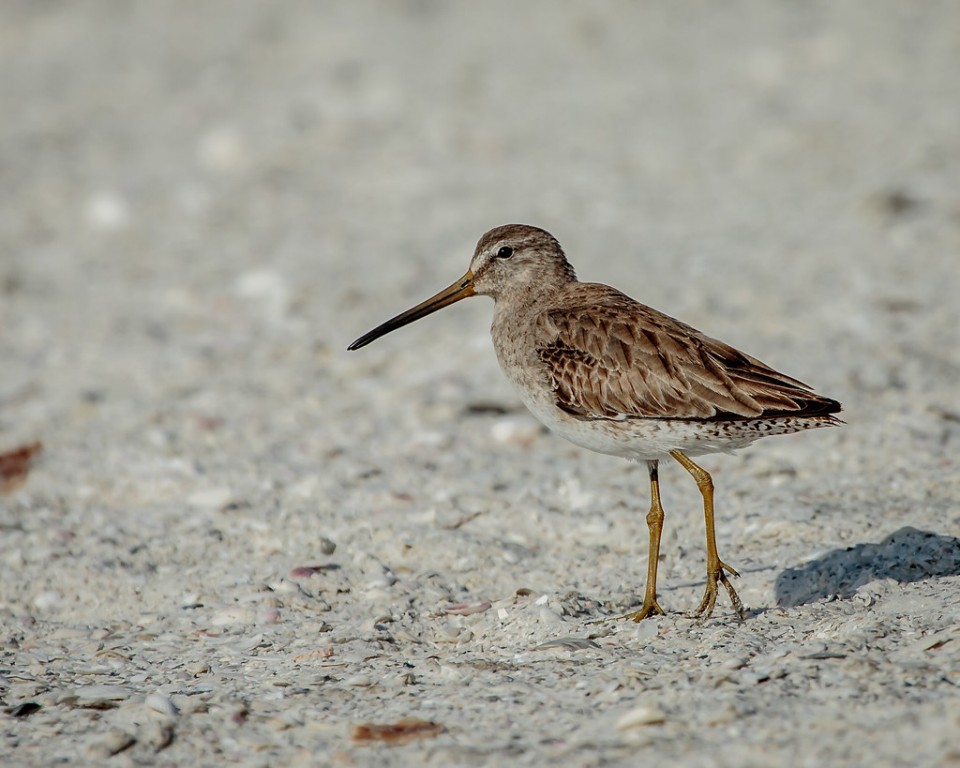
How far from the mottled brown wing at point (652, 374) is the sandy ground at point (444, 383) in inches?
30.6

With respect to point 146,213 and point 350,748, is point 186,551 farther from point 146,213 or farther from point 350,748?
point 146,213

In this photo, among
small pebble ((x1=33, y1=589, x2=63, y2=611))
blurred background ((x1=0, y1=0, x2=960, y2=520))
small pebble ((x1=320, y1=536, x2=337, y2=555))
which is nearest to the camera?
small pebble ((x1=33, y1=589, x2=63, y2=611))

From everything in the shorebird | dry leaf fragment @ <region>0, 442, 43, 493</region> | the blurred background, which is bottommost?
the shorebird

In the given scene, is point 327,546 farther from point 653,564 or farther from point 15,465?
point 15,465

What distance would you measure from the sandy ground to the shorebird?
0.59m

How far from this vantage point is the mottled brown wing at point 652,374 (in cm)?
509

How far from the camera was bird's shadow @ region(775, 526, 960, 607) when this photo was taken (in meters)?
5.22

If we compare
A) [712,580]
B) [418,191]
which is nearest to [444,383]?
[712,580]

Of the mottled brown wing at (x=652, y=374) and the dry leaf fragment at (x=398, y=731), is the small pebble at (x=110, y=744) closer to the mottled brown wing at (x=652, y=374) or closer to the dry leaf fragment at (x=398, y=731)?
the dry leaf fragment at (x=398, y=731)

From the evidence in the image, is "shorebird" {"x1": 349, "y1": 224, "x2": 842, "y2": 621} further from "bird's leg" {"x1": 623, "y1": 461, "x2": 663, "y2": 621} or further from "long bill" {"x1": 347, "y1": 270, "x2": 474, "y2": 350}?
"long bill" {"x1": 347, "y1": 270, "x2": 474, "y2": 350}

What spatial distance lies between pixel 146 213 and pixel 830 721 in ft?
28.6

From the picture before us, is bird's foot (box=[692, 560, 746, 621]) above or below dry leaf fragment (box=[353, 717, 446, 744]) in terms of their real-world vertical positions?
above

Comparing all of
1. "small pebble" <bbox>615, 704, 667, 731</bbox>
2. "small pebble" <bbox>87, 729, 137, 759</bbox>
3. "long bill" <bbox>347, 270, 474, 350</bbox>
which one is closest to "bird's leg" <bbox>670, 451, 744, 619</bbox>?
"small pebble" <bbox>615, 704, 667, 731</bbox>

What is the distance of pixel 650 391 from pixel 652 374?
8 centimetres
